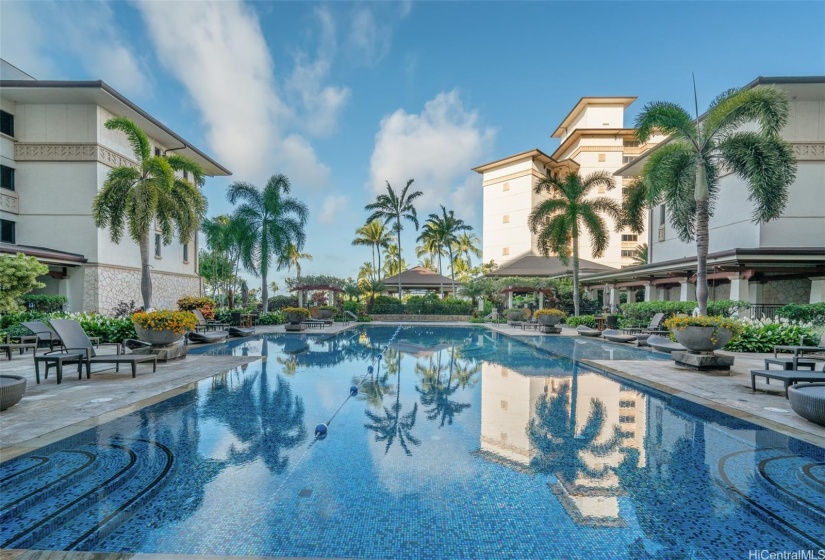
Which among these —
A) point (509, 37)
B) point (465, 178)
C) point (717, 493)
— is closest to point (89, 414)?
point (717, 493)

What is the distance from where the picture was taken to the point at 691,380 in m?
7.53

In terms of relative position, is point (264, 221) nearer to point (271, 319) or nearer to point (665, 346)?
point (271, 319)

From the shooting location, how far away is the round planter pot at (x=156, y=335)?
8914 mm

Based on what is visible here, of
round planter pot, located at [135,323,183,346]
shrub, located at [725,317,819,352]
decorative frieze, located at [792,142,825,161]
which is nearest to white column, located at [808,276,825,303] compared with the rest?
decorative frieze, located at [792,142,825,161]

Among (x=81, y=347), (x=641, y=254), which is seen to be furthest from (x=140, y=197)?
(x=641, y=254)

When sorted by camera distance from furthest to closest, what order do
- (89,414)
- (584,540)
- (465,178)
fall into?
(465,178) < (89,414) < (584,540)

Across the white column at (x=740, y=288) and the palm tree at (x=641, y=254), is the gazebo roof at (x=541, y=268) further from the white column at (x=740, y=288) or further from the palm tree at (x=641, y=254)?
the white column at (x=740, y=288)

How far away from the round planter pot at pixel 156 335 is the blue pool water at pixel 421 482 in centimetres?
361

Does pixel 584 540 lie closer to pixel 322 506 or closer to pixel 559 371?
pixel 322 506

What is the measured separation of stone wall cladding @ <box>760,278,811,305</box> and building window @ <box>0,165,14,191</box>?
118 feet

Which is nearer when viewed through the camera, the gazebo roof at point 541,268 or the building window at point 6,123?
→ the building window at point 6,123

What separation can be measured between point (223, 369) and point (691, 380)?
10040 millimetres

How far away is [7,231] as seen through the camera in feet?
58.1

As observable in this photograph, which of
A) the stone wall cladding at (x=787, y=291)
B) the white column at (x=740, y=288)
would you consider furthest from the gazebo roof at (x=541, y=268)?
the white column at (x=740, y=288)
